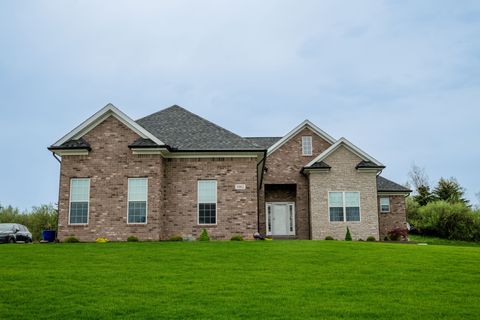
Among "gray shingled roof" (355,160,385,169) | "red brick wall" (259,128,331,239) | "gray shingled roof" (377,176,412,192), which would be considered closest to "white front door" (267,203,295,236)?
"red brick wall" (259,128,331,239)

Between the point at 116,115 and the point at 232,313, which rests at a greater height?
the point at 116,115

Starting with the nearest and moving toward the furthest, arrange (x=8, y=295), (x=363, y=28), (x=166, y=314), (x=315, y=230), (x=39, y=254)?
(x=166, y=314) → (x=8, y=295) → (x=39, y=254) → (x=363, y=28) → (x=315, y=230)

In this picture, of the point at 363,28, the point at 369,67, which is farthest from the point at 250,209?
the point at 369,67

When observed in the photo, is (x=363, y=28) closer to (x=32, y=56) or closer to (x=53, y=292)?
(x=32, y=56)

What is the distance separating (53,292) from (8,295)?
930 mm

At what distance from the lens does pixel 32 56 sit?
78.0ft

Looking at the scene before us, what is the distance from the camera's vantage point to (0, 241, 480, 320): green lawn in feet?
31.7

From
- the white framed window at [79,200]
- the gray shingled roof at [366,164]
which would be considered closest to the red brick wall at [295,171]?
the gray shingled roof at [366,164]

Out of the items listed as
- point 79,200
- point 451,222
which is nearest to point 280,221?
point 79,200

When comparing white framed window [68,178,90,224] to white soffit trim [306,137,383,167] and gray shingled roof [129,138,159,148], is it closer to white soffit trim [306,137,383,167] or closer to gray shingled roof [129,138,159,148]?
gray shingled roof [129,138,159,148]

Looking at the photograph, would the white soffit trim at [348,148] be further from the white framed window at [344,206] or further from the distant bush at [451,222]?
the distant bush at [451,222]

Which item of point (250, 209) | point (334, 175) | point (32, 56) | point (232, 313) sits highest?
point (32, 56)

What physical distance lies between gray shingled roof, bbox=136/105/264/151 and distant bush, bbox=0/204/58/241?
20.4 metres

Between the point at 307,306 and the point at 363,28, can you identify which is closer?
the point at 307,306
